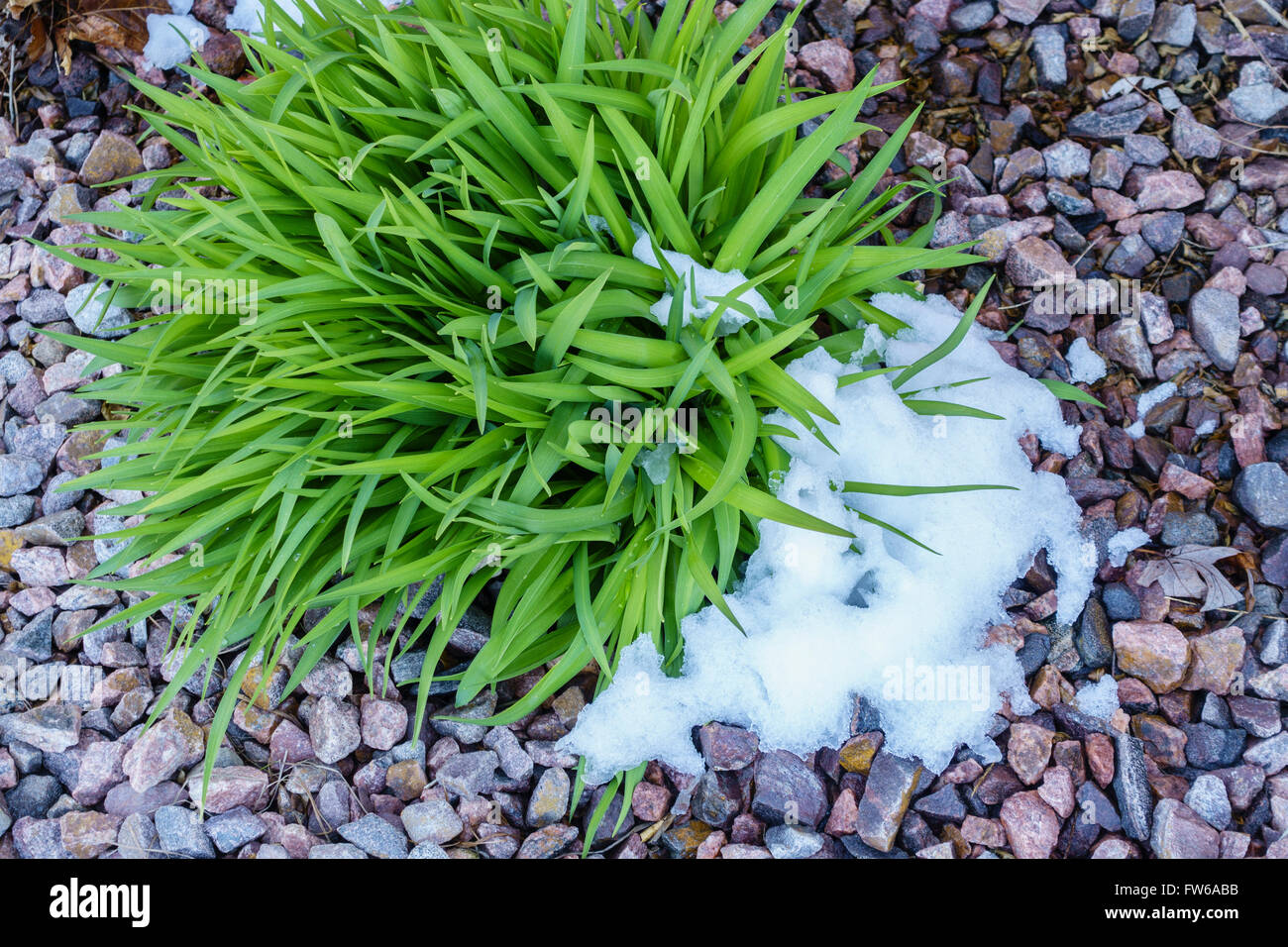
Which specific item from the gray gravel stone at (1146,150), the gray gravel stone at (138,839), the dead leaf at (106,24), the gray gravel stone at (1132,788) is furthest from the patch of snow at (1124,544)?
the dead leaf at (106,24)

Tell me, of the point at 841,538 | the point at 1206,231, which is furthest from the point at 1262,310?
the point at 841,538

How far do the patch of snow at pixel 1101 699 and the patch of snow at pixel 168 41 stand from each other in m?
2.39

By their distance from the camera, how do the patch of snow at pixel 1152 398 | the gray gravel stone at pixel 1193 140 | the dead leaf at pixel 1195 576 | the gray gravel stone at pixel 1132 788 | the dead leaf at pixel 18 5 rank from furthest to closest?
the dead leaf at pixel 18 5 → the gray gravel stone at pixel 1193 140 → the patch of snow at pixel 1152 398 → the dead leaf at pixel 1195 576 → the gray gravel stone at pixel 1132 788

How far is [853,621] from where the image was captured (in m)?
1.45

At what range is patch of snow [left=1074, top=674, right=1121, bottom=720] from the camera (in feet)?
4.82

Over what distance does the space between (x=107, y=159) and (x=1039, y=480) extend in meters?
2.18

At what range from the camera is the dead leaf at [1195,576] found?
1.51 m

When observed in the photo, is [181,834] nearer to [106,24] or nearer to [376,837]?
[376,837]

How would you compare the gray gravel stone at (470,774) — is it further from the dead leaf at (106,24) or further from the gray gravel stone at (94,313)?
the dead leaf at (106,24)

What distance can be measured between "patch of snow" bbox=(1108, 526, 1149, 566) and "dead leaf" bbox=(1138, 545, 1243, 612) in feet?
0.12

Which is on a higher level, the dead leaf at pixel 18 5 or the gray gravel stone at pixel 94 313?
the dead leaf at pixel 18 5

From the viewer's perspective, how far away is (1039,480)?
5.16ft
